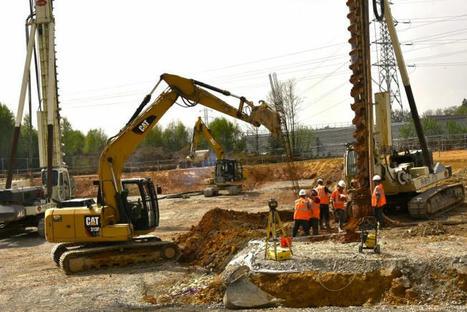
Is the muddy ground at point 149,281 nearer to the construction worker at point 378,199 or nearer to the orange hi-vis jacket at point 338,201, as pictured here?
the construction worker at point 378,199

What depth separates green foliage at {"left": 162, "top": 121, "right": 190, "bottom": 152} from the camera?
7688cm

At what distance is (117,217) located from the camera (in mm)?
13383

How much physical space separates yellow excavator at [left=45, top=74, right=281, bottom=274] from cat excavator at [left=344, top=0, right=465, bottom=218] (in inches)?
200

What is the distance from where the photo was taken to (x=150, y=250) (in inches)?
529

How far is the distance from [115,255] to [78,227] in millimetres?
1139

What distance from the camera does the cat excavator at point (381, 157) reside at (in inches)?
594

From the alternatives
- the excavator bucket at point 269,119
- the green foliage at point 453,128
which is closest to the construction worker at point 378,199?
the excavator bucket at point 269,119

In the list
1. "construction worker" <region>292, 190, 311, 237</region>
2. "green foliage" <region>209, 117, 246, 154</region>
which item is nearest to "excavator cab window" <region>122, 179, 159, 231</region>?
"construction worker" <region>292, 190, 311, 237</region>

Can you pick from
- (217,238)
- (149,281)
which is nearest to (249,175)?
(217,238)

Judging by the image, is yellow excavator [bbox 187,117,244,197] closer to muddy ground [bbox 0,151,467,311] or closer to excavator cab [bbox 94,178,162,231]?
muddy ground [bbox 0,151,467,311]

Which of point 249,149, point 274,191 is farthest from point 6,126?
point 274,191

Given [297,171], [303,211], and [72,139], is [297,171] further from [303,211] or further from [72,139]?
[72,139]

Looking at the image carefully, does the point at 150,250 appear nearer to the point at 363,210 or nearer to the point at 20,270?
the point at 20,270

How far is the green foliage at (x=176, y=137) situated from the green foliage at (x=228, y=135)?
23.1ft
